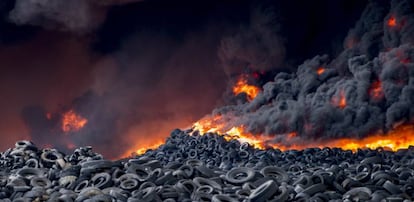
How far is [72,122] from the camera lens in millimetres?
46406

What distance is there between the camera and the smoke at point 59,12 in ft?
120

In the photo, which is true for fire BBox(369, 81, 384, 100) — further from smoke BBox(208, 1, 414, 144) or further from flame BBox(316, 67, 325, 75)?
flame BBox(316, 67, 325, 75)

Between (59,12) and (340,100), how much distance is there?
2110 cm

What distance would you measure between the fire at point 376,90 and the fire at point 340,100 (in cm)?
186

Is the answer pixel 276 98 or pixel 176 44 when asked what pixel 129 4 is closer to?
pixel 176 44

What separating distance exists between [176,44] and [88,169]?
3652cm

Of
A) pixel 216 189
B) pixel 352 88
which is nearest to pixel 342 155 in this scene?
pixel 352 88

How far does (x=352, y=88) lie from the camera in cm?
3678

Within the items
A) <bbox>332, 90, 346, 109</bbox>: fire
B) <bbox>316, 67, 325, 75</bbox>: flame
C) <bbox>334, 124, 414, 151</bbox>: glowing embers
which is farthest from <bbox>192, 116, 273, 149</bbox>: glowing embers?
<bbox>316, 67, 325, 75</bbox>: flame

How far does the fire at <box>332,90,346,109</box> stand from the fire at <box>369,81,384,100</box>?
73.4 inches

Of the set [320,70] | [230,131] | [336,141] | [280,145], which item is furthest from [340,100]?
[230,131]

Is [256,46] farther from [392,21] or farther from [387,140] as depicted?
[387,140]

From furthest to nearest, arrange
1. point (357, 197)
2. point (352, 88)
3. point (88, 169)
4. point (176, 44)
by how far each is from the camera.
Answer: point (176, 44) < point (352, 88) < point (88, 169) < point (357, 197)

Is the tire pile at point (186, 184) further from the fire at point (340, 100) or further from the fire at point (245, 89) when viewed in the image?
the fire at point (245, 89)
